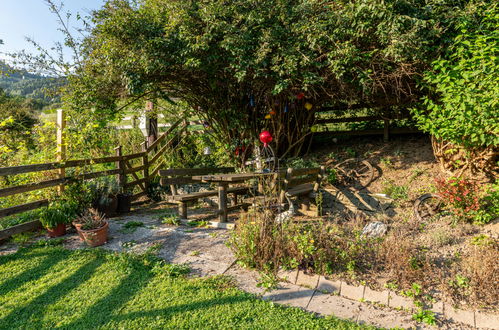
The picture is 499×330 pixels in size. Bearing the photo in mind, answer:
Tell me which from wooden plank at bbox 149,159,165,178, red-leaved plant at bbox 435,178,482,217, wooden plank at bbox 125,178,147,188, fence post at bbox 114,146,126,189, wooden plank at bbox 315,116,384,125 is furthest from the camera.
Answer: wooden plank at bbox 149,159,165,178

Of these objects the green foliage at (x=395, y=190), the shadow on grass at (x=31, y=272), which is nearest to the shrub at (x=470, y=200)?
the green foliage at (x=395, y=190)

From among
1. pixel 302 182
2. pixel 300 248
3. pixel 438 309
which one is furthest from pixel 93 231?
pixel 438 309

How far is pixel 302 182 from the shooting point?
532cm

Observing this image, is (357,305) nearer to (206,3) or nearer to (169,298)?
(169,298)

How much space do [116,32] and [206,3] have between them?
1.64m

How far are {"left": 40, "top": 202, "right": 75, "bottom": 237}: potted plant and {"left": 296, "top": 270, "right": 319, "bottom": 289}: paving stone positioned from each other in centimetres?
357

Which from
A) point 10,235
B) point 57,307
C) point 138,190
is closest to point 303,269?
point 57,307

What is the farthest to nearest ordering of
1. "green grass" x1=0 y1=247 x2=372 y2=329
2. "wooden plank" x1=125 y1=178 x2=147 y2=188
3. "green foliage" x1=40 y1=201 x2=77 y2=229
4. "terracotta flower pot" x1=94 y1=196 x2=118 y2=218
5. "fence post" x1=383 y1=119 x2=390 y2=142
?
1. "fence post" x1=383 y1=119 x2=390 y2=142
2. "wooden plank" x1=125 y1=178 x2=147 y2=188
3. "terracotta flower pot" x1=94 y1=196 x2=118 y2=218
4. "green foliage" x1=40 y1=201 x2=77 y2=229
5. "green grass" x1=0 y1=247 x2=372 y2=329

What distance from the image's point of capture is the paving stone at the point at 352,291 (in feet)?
9.08

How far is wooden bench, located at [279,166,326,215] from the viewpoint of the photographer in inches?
190

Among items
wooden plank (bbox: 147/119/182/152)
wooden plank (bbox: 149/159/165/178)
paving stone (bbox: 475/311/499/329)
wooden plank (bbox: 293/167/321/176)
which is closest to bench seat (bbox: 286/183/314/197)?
wooden plank (bbox: 293/167/321/176)

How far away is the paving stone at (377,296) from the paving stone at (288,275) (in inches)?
27.0

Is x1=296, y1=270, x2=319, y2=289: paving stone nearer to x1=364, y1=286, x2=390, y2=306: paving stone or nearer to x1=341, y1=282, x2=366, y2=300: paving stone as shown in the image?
x1=341, y1=282, x2=366, y2=300: paving stone

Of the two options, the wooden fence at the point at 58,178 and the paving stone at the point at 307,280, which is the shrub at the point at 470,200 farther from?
the wooden fence at the point at 58,178
